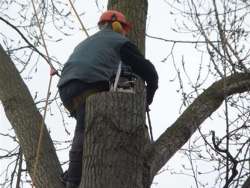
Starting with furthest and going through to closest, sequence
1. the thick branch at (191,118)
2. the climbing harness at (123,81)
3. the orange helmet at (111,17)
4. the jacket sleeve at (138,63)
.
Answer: the orange helmet at (111,17)
the thick branch at (191,118)
the jacket sleeve at (138,63)
the climbing harness at (123,81)

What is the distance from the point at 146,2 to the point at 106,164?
85.5 inches

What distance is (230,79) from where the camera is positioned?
4012 mm

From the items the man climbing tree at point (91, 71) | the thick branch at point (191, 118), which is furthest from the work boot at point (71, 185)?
the thick branch at point (191, 118)

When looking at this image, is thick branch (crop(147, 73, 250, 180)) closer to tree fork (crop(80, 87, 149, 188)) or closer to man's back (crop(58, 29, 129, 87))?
man's back (crop(58, 29, 129, 87))

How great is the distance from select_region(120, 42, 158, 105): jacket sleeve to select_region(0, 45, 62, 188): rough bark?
0.68 meters

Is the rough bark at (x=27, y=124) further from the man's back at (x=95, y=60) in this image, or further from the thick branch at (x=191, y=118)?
the thick branch at (x=191, y=118)

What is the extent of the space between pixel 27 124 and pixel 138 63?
80cm

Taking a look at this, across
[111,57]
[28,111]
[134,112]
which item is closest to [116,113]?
[134,112]

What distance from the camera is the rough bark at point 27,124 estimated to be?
3.20m

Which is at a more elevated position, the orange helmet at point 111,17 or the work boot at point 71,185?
the orange helmet at point 111,17

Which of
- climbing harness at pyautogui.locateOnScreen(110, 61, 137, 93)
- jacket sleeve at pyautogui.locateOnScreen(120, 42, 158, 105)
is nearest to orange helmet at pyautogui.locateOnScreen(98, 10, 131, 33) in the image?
jacket sleeve at pyautogui.locateOnScreen(120, 42, 158, 105)

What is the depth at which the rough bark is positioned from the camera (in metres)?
3.20

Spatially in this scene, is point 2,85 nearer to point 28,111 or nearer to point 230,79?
point 28,111

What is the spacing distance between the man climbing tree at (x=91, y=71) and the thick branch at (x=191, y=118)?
364mm
